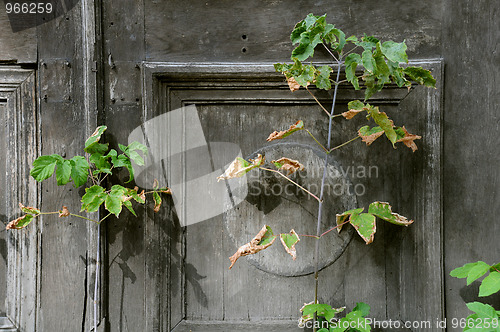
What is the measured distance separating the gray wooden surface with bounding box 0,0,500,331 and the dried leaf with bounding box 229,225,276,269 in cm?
35

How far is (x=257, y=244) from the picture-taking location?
58.2 inches

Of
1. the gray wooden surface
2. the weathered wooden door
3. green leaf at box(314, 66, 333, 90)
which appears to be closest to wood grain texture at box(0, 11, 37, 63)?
the gray wooden surface

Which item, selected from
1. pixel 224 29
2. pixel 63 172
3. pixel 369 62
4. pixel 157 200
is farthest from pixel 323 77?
pixel 63 172

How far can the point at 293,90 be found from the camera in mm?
1653

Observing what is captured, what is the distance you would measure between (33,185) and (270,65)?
124 centimetres

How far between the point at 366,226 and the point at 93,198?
110 cm

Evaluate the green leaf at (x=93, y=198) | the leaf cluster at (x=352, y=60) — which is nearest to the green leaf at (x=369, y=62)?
the leaf cluster at (x=352, y=60)

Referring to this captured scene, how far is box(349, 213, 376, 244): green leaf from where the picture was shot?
145cm

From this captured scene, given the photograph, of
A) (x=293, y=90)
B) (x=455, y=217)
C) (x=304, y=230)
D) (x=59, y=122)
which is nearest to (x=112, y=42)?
(x=59, y=122)

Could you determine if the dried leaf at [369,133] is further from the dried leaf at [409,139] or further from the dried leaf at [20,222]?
the dried leaf at [20,222]

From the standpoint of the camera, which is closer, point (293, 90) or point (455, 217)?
point (293, 90)

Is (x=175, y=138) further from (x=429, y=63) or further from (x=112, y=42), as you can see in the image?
(x=429, y=63)

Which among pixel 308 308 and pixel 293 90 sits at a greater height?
pixel 293 90

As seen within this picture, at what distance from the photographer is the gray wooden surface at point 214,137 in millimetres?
1762
